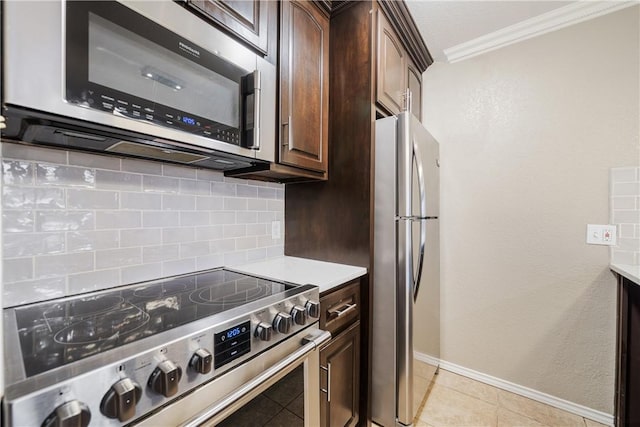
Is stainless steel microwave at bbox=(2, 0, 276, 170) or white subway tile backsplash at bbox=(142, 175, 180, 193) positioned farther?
white subway tile backsplash at bbox=(142, 175, 180, 193)

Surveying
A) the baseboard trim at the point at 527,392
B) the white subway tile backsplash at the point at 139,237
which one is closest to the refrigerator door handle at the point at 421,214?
the baseboard trim at the point at 527,392

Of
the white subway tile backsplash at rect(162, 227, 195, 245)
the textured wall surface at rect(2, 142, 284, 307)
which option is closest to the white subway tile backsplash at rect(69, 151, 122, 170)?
the textured wall surface at rect(2, 142, 284, 307)

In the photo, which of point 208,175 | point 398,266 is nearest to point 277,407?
point 398,266

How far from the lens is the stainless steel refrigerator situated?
145cm

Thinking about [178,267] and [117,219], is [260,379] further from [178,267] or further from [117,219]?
[117,219]

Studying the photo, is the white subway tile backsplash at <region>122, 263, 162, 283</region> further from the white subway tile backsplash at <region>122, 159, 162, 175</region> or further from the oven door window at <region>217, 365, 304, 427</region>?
the oven door window at <region>217, 365, 304, 427</region>

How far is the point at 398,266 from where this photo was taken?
1.47m

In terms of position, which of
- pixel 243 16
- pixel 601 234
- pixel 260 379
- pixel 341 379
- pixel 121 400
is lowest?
pixel 341 379

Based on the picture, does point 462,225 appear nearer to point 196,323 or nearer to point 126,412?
point 196,323

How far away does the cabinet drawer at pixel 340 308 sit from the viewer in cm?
121

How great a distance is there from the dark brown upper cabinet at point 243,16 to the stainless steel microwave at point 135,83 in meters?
0.04

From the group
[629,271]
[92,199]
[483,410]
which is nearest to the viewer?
[92,199]

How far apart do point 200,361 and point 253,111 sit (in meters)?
0.93

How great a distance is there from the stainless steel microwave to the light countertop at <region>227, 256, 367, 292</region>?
57cm
